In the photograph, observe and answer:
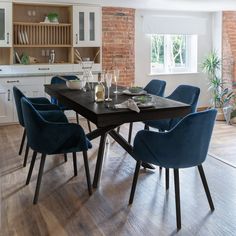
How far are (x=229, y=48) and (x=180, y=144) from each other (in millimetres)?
5786

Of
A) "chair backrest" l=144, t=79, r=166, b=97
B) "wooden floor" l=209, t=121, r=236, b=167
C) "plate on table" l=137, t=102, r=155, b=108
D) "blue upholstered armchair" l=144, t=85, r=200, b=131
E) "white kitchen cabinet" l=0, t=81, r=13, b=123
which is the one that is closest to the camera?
"plate on table" l=137, t=102, r=155, b=108

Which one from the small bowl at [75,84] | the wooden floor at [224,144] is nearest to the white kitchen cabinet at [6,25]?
the small bowl at [75,84]

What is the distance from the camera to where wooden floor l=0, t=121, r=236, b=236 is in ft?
8.66

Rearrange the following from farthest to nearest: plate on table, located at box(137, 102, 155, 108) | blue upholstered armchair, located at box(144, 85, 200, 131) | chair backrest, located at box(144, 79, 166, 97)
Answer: chair backrest, located at box(144, 79, 166, 97) < blue upholstered armchair, located at box(144, 85, 200, 131) < plate on table, located at box(137, 102, 155, 108)

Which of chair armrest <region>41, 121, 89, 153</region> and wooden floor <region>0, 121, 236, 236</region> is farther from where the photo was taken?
chair armrest <region>41, 121, 89, 153</region>

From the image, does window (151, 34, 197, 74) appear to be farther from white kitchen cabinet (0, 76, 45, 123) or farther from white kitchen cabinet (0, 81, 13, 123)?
white kitchen cabinet (0, 81, 13, 123)

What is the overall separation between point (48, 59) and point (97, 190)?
4022mm

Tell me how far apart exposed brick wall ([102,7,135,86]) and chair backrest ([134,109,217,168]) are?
4474mm

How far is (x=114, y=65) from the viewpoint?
7.15 metres

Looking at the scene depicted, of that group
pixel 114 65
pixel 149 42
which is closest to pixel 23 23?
pixel 114 65

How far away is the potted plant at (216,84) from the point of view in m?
7.22

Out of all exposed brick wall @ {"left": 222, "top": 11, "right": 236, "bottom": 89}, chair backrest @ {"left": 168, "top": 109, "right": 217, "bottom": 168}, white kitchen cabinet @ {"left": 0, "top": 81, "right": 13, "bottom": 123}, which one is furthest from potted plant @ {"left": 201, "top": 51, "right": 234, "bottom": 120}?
chair backrest @ {"left": 168, "top": 109, "right": 217, "bottom": 168}

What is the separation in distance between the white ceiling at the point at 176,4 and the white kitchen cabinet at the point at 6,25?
1.58 m

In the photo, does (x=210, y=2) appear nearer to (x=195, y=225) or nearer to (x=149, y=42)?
(x=149, y=42)
